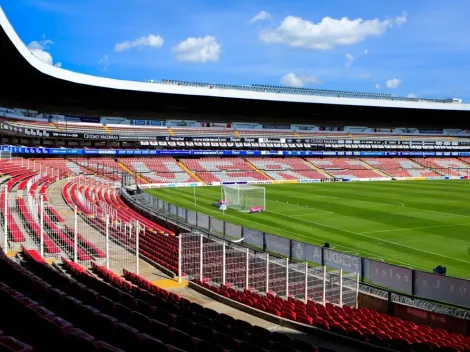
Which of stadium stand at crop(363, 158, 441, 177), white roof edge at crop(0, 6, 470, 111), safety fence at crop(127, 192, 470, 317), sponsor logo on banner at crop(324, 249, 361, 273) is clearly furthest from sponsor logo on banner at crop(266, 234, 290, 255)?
stadium stand at crop(363, 158, 441, 177)

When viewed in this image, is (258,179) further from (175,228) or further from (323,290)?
(323,290)

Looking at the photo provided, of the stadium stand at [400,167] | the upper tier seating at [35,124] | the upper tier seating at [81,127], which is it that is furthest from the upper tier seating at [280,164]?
the upper tier seating at [35,124]

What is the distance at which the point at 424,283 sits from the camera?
1363cm

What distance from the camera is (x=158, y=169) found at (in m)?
62.2

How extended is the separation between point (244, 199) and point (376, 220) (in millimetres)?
11201

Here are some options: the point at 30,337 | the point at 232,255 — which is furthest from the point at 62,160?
the point at 30,337

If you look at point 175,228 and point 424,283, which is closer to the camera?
point 424,283

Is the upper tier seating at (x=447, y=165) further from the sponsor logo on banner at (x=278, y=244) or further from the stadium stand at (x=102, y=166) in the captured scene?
the sponsor logo on banner at (x=278, y=244)

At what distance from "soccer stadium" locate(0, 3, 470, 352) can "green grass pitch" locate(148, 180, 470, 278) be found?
0.55 feet

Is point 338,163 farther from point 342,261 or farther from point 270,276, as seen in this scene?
point 270,276

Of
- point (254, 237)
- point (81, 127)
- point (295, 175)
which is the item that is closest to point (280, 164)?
point (295, 175)

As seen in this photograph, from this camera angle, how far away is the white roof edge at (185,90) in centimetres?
4305

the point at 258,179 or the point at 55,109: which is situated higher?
the point at 55,109

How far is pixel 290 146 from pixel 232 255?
198ft
